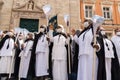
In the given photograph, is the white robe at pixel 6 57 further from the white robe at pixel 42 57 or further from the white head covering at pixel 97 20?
the white head covering at pixel 97 20

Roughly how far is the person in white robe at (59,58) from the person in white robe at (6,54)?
1.86 metres

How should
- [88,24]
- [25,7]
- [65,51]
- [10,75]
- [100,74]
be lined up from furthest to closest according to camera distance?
1. [25,7]
2. [10,75]
3. [65,51]
4. [88,24]
5. [100,74]

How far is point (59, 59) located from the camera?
6883 mm

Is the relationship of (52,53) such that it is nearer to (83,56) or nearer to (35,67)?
(35,67)

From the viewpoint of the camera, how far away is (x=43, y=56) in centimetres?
722

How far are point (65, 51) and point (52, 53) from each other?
45 centimetres

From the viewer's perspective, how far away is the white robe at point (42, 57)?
7.06 m

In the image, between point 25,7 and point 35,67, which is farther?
point 25,7

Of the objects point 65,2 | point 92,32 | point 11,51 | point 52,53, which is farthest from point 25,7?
point 92,32

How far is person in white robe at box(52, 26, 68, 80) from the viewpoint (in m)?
6.83

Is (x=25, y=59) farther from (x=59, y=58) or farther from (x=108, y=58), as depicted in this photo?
(x=108, y=58)

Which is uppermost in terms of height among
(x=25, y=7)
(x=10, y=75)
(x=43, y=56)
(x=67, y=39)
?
(x=25, y=7)

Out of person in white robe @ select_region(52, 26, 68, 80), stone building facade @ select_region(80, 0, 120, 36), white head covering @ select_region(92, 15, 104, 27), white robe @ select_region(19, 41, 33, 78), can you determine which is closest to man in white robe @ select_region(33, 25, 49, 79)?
person in white robe @ select_region(52, 26, 68, 80)

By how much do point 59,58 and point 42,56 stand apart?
2.20ft
